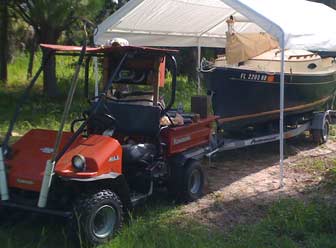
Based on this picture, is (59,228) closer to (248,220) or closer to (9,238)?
(9,238)

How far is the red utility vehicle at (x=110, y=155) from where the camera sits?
5301mm

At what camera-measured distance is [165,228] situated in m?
5.93

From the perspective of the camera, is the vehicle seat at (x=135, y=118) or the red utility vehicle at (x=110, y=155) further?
the vehicle seat at (x=135, y=118)

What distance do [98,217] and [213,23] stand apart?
6.79 meters

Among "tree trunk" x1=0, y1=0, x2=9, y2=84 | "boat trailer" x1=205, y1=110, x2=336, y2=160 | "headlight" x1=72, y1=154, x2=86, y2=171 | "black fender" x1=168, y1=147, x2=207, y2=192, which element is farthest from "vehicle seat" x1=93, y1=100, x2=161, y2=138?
"tree trunk" x1=0, y1=0, x2=9, y2=84

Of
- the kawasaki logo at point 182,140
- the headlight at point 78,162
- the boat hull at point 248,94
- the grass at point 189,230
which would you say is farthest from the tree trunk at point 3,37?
the headlight at point 78,162

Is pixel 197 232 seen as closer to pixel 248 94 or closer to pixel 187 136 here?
pixel 187 136

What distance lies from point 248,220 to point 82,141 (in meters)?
2.05

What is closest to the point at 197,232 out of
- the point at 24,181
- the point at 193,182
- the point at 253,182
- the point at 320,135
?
the point at 193,182

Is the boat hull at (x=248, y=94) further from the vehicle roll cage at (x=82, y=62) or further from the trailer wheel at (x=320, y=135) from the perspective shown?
the vehicle roll cage at (x=82, y=62)

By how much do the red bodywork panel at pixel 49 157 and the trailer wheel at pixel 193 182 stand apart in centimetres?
126

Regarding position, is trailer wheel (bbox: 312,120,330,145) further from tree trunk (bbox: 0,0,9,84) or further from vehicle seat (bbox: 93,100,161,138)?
tree trunk (bbox: 0,0,9,84)

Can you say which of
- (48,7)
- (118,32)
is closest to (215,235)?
(118,32)

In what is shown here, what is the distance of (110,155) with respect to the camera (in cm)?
558
